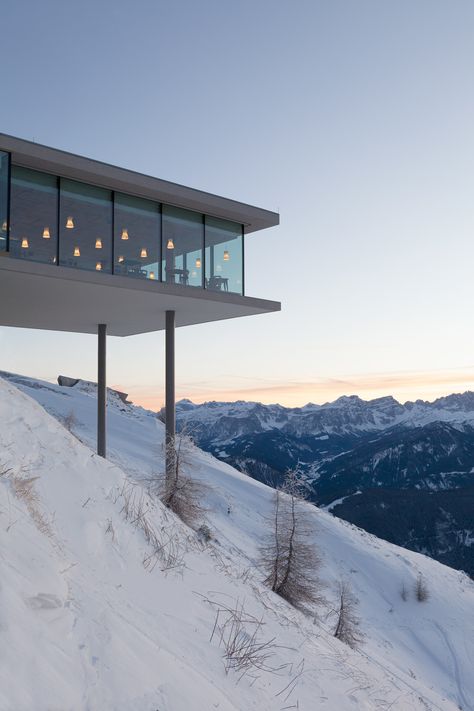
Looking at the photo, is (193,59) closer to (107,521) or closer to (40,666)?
(107,521)

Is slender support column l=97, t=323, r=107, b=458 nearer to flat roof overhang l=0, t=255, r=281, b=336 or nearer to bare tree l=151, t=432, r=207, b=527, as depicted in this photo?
flat roof overhang l=0, t=255, r=281, b=336

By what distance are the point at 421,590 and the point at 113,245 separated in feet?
117

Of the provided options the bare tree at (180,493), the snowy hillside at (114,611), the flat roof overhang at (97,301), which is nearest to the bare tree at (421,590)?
the bare tree at (180,493)

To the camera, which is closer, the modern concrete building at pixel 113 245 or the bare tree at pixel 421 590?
the modern concrete building at pixel 113 245

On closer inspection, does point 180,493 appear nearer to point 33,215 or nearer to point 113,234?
point 113,234

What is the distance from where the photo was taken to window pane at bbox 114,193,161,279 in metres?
18.0

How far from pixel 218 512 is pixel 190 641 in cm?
3671

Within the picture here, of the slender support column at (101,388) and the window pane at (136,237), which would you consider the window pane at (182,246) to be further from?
the slender support column at (101,388)

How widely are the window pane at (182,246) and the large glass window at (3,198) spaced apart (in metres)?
5.21

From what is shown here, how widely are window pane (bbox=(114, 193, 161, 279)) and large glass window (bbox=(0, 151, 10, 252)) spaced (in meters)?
3.44

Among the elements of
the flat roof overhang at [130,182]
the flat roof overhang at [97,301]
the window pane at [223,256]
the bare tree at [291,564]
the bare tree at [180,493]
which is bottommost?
the bare tree at [291,564]

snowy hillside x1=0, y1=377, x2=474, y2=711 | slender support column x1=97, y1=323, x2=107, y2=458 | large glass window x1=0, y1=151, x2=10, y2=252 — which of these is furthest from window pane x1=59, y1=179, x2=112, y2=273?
slender support column x1=97, y1=323, x2=107, y2=458

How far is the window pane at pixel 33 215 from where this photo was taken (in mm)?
15867

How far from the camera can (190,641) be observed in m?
5.32
